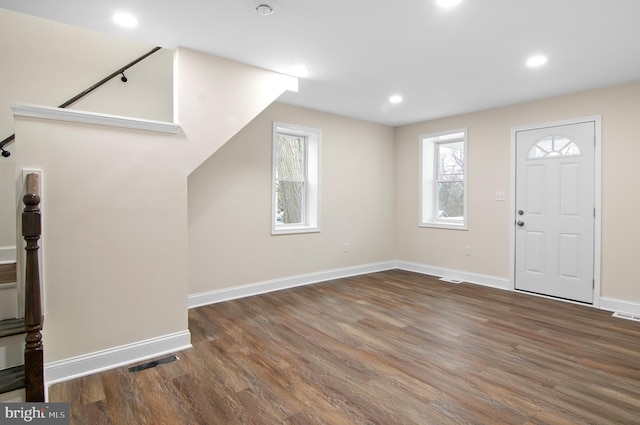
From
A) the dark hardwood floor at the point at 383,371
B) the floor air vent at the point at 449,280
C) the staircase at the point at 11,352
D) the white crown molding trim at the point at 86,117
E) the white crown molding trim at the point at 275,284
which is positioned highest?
the white crown molding trim at the point at 86,117

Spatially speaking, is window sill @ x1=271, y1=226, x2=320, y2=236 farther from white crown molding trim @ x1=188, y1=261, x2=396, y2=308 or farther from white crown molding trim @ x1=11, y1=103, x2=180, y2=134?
white crown molding trim @ x1=11, y1=103, x2=180, y2=134

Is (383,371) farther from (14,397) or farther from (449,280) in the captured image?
(449,280)

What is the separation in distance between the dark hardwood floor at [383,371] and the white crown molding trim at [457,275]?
0.84 meters

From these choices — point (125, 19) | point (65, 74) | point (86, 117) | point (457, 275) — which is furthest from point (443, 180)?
point (65, 74)

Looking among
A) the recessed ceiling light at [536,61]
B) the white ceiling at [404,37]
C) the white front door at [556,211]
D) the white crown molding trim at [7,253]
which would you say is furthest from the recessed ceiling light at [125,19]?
the white front door at [556,211]

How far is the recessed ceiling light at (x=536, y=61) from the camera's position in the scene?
3.00 metres

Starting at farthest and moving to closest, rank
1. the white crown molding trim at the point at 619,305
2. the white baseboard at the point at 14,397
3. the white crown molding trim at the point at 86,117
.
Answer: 1. the white crown molding trim at the point at 619,305
2. the white crown molding trim at the point at 86,117
3. the white baseboard at the point at 14,397

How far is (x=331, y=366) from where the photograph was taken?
2.48m

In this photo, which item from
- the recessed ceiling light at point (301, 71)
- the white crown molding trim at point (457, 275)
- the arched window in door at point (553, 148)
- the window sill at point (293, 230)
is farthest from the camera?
the white crown molding trim at point (457, 275)

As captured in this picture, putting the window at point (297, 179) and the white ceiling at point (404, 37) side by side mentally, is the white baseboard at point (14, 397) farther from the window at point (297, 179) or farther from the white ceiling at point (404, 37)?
the window at point (297, 179)

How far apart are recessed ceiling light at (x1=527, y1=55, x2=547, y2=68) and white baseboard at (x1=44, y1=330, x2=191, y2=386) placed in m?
3.86

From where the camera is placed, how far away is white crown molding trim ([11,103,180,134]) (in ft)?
7.01

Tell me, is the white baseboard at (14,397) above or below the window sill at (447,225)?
below

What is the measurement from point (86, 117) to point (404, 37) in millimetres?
2430
